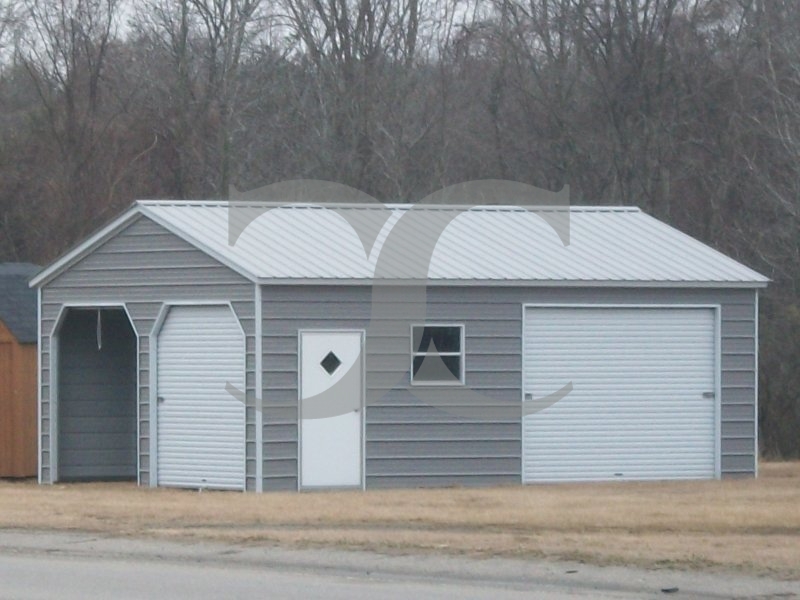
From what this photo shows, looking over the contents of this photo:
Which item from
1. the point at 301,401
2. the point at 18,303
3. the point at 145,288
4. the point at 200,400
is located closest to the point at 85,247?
the point at 145,288

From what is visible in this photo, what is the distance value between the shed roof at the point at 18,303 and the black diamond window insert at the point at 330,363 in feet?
19.6

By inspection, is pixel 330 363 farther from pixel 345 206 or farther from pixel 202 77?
pixel 202 77

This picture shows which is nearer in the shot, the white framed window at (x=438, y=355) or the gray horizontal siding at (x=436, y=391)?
the gray horizontal siding at (x=436, y=391)

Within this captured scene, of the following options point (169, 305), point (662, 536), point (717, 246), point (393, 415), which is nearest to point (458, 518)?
point (662, 536)

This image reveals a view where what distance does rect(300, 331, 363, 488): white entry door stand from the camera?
72.3 feet

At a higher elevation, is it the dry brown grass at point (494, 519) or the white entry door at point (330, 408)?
the white entry door at point (330, 408)

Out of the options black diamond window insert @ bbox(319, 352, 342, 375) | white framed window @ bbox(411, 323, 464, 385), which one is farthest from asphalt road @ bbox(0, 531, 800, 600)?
white framed window @ bbox(411, 323, 464, 385)

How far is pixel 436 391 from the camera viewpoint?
22641mm

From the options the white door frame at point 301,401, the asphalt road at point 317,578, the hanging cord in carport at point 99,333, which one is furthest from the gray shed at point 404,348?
the asphalt road at point 317,578

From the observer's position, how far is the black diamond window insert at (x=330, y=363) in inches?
872

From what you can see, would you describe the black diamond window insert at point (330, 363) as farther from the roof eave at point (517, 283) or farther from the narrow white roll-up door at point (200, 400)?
the narrow white roll-up door at point (200, 400)

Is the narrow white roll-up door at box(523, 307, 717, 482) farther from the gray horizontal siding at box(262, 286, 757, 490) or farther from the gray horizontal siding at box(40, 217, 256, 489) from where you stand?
the gray horizontal siding at box(40, 217, 256, 489)

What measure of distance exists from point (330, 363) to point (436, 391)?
1691mm

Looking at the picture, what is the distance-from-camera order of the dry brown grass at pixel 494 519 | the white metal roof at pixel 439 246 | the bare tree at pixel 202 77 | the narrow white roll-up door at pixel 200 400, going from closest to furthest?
the dry brown grass at pixel 494 519, the narrow white roll-up door at pixel 200 400, the white metal roof at pixel 439 246, the bare tree at pixel 202 77
